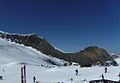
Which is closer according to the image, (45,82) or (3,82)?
(45,82)

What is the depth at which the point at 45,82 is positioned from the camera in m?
63.2

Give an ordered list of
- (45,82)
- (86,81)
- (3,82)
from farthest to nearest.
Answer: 1. (3,82)
2. (45,82)
3. (86,81)

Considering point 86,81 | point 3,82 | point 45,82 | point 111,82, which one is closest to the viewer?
point 111,82

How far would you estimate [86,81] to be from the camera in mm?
59250

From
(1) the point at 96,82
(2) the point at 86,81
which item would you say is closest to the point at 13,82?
(2) the point at 86,81

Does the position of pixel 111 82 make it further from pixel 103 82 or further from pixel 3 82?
pixel 3 82

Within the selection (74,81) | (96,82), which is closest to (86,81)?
(74,81)

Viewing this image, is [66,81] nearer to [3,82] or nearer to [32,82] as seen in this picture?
[32,82]

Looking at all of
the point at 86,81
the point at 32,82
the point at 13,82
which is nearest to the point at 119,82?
the point at 86,81

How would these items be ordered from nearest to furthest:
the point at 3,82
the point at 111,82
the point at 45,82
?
the point at 111,82, the point at 45,82, the point at 3,82

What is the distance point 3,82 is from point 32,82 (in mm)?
7846

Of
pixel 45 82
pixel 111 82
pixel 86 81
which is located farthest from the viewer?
pixel 45 82

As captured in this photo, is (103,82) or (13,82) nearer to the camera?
(103,82)

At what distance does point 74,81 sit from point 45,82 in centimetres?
551
